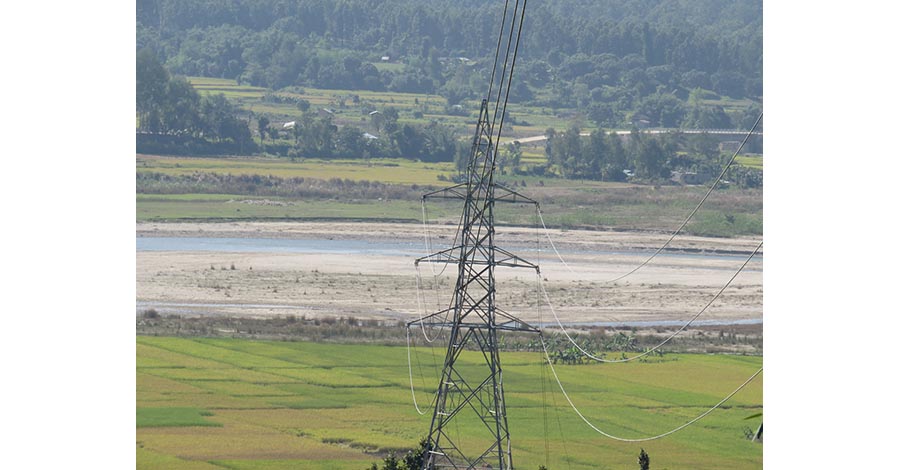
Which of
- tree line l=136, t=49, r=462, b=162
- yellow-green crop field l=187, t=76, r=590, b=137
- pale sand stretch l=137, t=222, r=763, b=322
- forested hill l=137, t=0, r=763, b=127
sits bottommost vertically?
pale sand stretch l=137, t=222, r=763, b=322

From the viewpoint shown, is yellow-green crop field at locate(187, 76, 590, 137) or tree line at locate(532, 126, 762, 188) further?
yellow-green crop field at locate(187, 76, 590, 137)

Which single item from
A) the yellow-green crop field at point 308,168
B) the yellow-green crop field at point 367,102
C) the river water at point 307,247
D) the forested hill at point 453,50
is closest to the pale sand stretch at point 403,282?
the river water at point 307,247

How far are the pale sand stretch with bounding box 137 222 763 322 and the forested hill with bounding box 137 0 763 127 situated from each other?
137 ft

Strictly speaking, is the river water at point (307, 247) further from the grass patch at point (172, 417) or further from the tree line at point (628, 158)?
the grass patch at point (172, 417)

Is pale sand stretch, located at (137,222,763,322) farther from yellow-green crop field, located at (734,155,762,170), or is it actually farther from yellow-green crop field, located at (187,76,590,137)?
yellow-green crop field, located at (187,76,590,137)

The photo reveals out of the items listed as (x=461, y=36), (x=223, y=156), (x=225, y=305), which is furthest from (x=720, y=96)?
(x=225, y=305)

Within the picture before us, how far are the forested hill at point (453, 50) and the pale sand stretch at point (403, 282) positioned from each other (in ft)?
137

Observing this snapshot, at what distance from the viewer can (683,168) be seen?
265 feet

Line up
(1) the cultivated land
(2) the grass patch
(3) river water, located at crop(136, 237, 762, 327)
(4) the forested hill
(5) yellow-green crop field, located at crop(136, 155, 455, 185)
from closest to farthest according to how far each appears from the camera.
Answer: (1) the cultivated land
(2) the grass patch
(3) river water, located at crop(136, 237, 762, 327)
(5) yellow-green crop field, located at crop(136, 155, 455, 185)
(4) the forested hill

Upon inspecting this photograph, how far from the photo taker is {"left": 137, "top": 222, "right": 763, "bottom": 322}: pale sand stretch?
42.1 m

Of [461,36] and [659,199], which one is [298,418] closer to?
[659,199]

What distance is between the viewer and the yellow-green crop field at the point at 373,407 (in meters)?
23.7

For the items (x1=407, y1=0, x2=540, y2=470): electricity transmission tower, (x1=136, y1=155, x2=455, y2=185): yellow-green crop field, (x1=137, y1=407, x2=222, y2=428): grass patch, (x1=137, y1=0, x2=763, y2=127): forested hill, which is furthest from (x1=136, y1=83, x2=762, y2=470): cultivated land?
(x1=137, y1=0, x2=763, y2=127): forested hill
